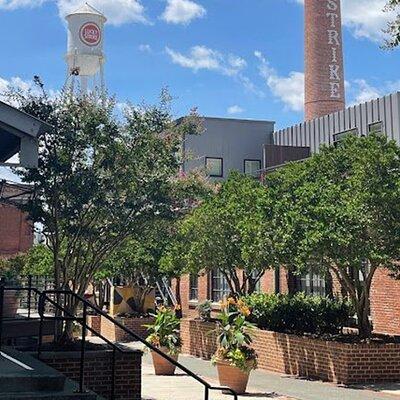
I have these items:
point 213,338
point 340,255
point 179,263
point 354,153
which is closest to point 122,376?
point 340,255

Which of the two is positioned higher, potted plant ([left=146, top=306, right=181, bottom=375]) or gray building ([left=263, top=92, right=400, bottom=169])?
gray building ([left=263, top=92, right=400, bottom=169])

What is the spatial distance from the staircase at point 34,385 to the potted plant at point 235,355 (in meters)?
5.45

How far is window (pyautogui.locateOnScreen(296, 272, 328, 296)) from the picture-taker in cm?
2150

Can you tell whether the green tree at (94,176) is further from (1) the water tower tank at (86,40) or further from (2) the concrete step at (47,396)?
(1) the water tower tank at (86,40)

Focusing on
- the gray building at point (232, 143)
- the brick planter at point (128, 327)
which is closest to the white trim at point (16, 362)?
the brick planter at point (128, 327)

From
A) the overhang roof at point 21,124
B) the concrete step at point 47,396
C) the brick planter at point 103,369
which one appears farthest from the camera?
the brick planter at point 103,369

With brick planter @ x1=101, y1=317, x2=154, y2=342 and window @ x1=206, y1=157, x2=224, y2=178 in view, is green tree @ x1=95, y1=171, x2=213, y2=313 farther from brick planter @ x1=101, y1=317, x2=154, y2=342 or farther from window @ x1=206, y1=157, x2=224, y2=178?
window @ x1=206, y1=157, x2=224, y2=178

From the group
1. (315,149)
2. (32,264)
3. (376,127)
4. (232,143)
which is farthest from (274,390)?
(232,143)

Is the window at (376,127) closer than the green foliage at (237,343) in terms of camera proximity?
No

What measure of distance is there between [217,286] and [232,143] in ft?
41.7

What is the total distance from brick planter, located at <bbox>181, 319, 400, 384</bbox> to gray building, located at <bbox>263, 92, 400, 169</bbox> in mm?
11338

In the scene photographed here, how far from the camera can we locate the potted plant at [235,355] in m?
12.9

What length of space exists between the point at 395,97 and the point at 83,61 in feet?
80.6

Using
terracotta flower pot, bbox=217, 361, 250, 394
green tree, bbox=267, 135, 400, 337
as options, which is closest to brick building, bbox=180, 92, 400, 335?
green tree, bbox=267, 135, 400, 337
